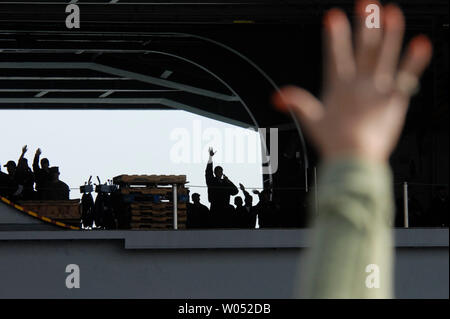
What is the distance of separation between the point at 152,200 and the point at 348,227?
591 inches

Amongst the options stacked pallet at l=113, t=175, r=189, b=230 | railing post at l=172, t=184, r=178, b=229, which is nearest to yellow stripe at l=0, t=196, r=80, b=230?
stacked pallet at l=113, t=175, r=189, b=230

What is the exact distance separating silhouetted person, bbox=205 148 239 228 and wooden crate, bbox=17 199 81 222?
2.10 meters

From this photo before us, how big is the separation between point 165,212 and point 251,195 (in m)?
1.96

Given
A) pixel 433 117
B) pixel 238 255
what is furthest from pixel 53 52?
pixel 238 255

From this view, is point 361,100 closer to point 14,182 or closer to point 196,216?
point 196,216

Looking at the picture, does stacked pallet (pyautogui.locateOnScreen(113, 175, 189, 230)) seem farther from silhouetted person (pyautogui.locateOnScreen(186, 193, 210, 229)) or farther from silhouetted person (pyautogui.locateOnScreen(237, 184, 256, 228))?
silhouetted person (pyautogui.locateOnScreen(237, 184, 256, 228))

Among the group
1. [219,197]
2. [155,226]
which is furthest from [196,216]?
[155,226]

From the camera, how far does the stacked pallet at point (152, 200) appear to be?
16.0 metres

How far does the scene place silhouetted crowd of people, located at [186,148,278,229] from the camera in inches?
640

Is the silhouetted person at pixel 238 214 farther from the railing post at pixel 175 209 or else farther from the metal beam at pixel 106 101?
the metal beam at pixel 106 101

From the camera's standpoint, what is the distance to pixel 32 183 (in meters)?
16.8
